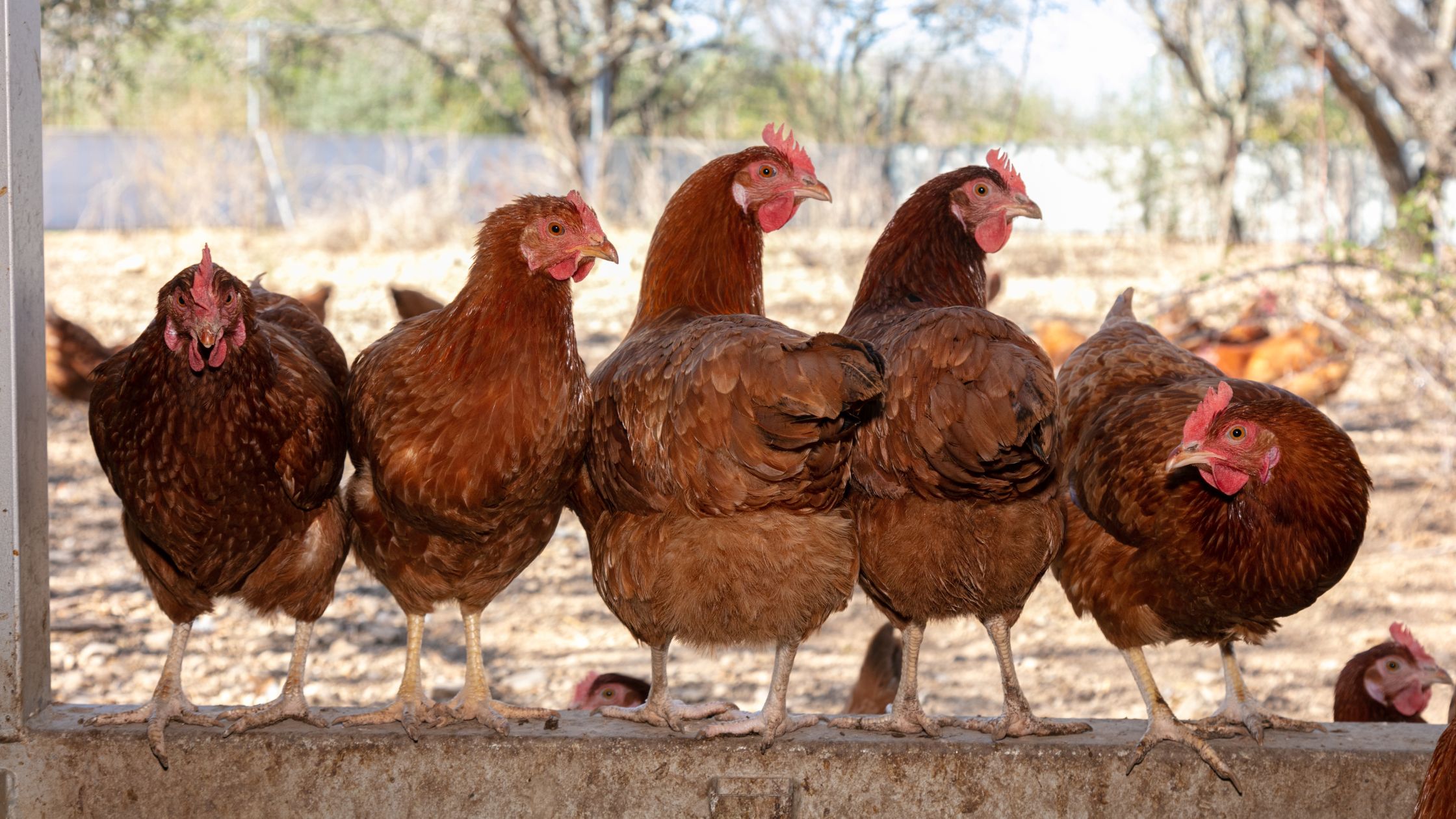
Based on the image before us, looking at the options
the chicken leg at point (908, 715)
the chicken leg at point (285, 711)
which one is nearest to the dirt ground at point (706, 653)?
the chicken leg at point (285, 711)

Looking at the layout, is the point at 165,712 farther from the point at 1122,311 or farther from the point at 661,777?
the point at 1122,311

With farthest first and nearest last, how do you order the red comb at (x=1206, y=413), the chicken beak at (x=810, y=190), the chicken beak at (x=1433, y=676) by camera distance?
the chicken beak at (x=1433, y=676) → the chicken beak at (x=810, y=190) → the red comb at (x=1206, y=413)

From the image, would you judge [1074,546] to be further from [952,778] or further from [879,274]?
[879,274]

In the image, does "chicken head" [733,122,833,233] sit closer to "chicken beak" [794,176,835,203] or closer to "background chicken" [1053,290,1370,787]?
"chicken beak" [794,176,835,203]

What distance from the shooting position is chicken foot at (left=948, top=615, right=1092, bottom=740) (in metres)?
2.54

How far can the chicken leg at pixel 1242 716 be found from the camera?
2613 mm

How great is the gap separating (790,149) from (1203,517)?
131 centimetres

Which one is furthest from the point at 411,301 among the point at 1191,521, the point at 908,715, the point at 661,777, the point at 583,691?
the point at 1191,521

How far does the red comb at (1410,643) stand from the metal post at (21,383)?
3.45m

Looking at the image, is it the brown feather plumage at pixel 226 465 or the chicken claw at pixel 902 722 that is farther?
the chicken claw at pixel 902 722

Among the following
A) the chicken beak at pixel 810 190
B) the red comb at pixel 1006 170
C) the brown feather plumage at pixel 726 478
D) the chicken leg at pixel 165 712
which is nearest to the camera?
the brown feather plumage at pixel 726 478

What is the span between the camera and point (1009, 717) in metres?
2.55

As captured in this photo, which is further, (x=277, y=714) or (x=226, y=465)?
(x=277, y=714)

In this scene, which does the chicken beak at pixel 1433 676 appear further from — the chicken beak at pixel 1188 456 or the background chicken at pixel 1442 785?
the background chicken at pixel 1442 785
